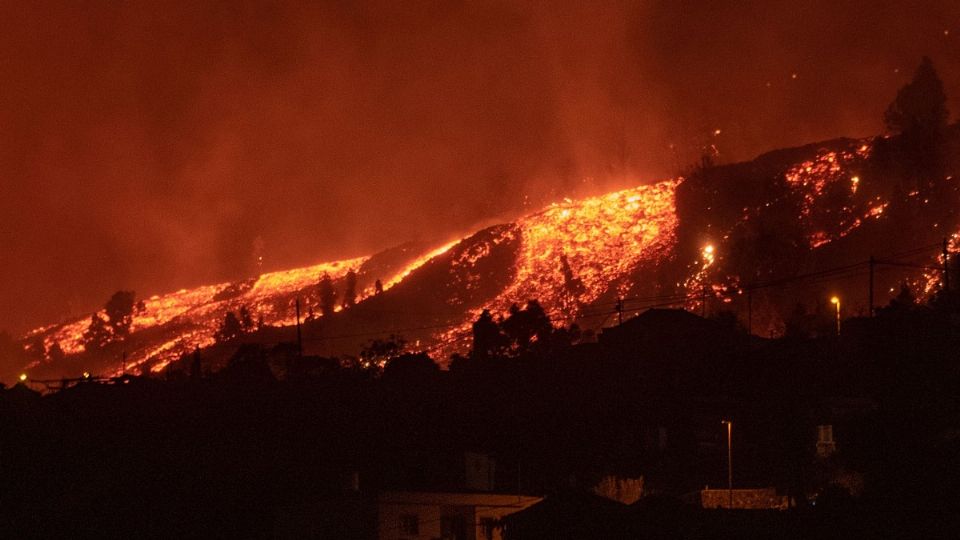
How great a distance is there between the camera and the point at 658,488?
5066 cm

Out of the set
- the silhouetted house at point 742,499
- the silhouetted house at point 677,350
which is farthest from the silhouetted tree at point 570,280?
the silhouetted house at point 742,499

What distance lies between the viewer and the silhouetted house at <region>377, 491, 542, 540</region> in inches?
1663

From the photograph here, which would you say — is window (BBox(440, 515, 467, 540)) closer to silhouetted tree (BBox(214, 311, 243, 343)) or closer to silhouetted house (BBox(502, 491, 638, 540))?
silhouetted house (BBox(502, 491, 638, 540))

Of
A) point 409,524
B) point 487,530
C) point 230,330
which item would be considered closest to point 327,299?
point 230,330

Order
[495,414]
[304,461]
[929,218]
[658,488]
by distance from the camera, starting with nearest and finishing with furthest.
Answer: [658,488] → [304,461] → [495,414] → [929,218]

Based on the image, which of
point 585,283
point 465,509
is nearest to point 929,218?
point 585,283

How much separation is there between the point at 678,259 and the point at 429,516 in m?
119

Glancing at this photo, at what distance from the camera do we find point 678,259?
158000 millimetres

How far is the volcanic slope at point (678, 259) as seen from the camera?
127m

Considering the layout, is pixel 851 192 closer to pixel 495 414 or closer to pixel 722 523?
pixel 495 414

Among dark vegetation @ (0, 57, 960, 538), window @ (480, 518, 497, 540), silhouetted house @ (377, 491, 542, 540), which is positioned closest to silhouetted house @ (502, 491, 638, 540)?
dark vegetation @ (0, 57, 960, 538)

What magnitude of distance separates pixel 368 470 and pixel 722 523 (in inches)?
786

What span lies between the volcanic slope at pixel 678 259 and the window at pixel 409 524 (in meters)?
72.1

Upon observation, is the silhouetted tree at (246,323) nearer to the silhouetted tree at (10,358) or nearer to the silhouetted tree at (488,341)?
the silhouetted tree at (10,358)
